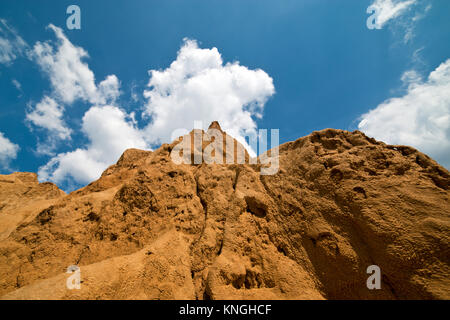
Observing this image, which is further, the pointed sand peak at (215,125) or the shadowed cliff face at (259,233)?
the pointed sand peak at (215,125)

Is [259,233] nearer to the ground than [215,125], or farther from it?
nearer to the ground

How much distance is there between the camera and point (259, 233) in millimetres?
7129

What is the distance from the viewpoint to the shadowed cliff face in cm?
534

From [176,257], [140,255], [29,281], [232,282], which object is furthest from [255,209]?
[29,281]

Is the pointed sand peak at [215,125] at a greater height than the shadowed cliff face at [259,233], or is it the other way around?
the pointed sand peak at [215,125]

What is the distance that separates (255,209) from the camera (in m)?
7.78

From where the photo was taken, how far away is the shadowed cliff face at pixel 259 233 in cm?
534

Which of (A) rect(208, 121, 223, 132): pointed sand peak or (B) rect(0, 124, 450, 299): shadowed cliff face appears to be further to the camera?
(A) rect(208, 121, 223, 132): pointed sand peak

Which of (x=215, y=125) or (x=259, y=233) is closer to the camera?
(x=259, y=233)

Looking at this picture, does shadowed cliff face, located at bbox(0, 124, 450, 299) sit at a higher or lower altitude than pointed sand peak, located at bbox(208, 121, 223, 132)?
lower

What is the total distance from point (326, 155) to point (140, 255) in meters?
7.62
